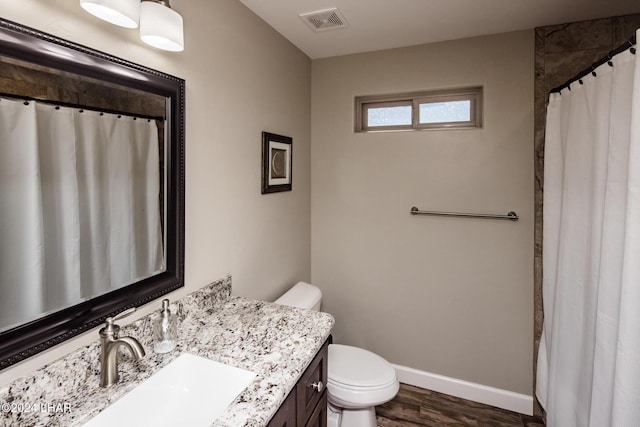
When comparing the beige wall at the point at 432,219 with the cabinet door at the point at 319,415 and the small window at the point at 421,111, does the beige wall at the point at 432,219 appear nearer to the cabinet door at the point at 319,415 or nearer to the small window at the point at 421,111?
the small window at the point at 421,111

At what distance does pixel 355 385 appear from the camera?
1.76 metres

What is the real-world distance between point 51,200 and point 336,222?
189cm

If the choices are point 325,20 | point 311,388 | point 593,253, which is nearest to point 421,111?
point 325,20

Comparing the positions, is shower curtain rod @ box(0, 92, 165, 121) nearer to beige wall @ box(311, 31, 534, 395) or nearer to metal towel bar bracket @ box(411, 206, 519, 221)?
beige wall @ box(311, 31, 534, 395)

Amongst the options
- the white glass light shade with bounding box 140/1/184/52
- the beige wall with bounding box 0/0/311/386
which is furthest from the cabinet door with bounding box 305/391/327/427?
the white glass light shade with bounding box 140/1/184/52

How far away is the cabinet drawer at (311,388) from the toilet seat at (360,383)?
38 cm

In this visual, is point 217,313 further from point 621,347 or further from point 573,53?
point 573,53

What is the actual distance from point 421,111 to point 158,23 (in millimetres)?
1776

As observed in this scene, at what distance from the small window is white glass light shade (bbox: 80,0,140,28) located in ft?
5.60

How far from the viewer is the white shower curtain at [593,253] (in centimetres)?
105

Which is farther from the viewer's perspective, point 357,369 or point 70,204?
point 357,369

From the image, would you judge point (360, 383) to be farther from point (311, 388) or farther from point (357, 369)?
point (311, 388)

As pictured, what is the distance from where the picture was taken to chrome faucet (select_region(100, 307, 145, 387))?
0.98 meters

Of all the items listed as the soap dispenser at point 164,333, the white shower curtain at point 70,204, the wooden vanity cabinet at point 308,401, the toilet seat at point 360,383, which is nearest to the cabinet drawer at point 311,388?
the wooden vanity cabinet at point 308,401
